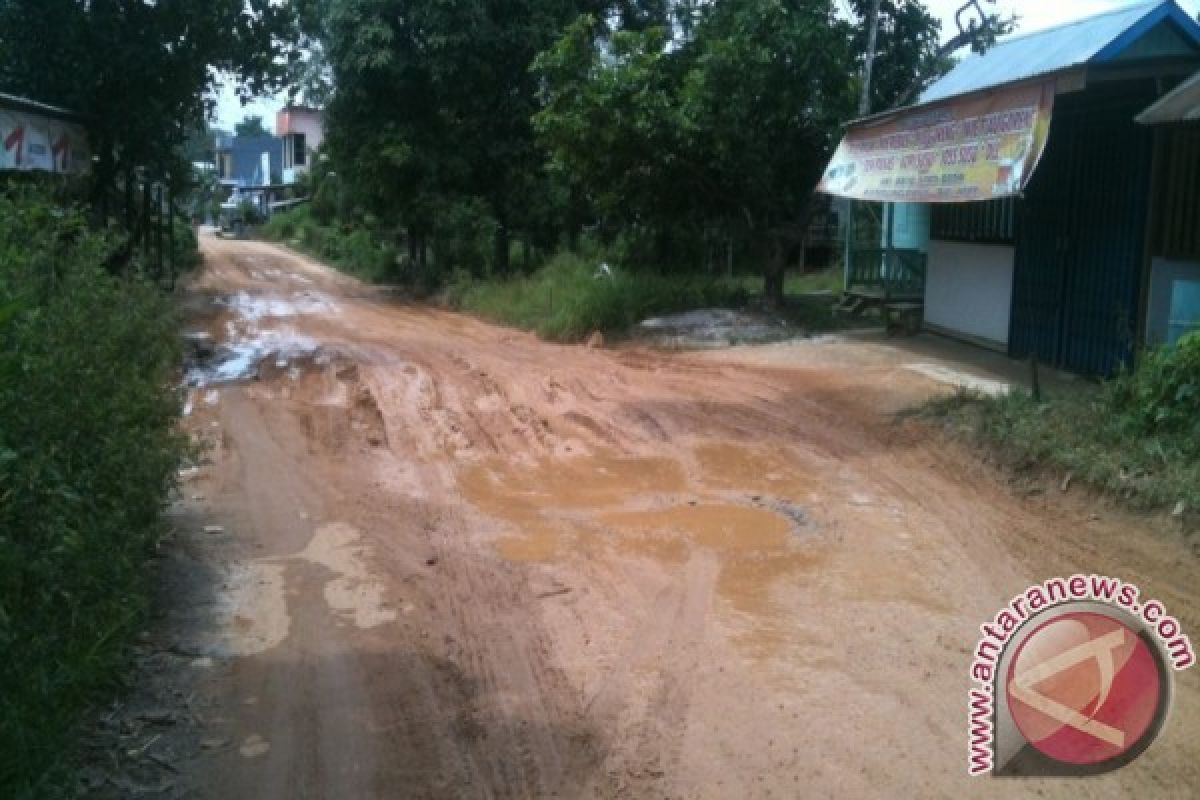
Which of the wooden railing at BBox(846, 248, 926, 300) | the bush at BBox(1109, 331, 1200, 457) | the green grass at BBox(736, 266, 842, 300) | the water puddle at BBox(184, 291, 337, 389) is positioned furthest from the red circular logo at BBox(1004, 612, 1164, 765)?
the green grass at BBox(736, 266, 842, 300)

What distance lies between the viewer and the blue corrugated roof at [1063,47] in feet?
29.6

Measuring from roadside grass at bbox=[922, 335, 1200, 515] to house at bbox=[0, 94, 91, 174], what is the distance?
31.8ft

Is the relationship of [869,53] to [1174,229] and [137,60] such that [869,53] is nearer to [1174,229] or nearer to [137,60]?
[1174,229]

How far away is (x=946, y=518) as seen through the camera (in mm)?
7230

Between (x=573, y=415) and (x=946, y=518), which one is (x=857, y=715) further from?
(x=573, y=415)

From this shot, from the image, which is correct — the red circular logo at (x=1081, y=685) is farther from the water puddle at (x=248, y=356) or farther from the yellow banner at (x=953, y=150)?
the water puddle at (x=248, y=356)

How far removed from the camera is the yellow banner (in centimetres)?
916

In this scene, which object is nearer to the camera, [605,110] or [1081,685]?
[1081,685]

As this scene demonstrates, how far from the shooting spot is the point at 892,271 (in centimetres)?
1672

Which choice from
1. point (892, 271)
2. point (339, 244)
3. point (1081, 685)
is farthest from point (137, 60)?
point (339, 244)

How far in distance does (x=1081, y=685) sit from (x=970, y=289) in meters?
11.2

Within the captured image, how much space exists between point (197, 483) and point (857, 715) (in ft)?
18.8

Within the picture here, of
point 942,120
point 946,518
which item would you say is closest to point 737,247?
point 942,120

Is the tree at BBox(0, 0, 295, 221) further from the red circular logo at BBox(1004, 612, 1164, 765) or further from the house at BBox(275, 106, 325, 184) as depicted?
the house at BBox(275, 106, 325, 184)
